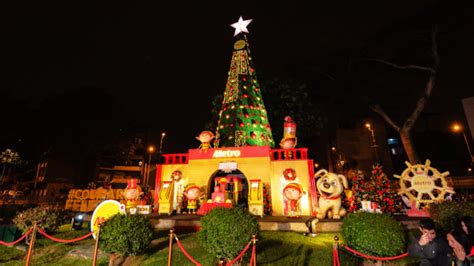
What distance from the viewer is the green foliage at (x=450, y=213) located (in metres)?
8.07

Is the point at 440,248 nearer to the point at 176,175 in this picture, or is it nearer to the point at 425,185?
the point at 425,185

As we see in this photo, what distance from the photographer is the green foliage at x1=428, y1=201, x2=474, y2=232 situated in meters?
8.07

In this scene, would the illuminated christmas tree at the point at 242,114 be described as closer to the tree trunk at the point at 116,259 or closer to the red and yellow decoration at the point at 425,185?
the red and yellow decoration at the point at 425,185

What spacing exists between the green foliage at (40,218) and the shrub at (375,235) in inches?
431

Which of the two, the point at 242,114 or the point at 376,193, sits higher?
the point at 242,114

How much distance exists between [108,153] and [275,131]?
2919 cm

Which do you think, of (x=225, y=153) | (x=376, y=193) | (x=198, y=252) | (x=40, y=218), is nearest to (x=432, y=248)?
(x=198, y=252)

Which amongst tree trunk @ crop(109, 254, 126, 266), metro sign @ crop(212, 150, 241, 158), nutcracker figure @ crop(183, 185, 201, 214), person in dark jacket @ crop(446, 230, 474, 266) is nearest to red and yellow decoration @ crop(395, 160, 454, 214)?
person in dark jacket @ crop(446, 230, 474, 266)

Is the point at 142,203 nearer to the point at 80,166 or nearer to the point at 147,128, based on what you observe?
the point at 80,166

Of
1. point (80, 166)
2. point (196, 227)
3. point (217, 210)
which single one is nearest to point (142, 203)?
point (196, 227)

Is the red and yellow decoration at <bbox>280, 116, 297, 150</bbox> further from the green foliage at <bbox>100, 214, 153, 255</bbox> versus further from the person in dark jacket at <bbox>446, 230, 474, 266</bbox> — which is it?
the person in dark jacket at <bbox>446, 230, 474, 266</bbox>

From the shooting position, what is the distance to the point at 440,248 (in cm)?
452

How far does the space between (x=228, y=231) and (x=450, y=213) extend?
25.7 ft

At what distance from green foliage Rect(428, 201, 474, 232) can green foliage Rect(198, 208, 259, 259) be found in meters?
6.80
